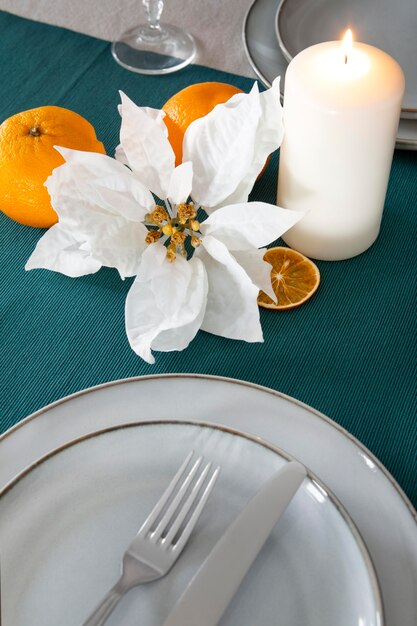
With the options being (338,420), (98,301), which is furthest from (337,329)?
(98,301)

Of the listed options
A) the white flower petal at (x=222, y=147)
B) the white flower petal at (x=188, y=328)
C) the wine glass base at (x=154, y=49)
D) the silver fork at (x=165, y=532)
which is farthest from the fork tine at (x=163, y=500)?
the wine glass base at (x=154, y=49)

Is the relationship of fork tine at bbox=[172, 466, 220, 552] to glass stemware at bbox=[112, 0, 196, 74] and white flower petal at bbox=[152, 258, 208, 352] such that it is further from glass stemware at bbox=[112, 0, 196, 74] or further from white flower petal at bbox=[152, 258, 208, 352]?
glass stemware at bbox=[112, 0, 196, 74]

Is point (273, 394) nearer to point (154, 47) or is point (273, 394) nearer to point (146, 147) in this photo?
point (146, 147)

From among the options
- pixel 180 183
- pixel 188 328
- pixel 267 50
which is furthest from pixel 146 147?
pixel 267 50

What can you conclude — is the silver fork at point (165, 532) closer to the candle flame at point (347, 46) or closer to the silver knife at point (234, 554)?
the silver knife at point (234, 554)

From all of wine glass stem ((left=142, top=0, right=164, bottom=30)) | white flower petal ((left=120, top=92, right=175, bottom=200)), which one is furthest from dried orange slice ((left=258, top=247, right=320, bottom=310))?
wine glass stem ((left=142, top=0, right=164, bottom=30))

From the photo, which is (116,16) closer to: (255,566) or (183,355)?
(183,355)
